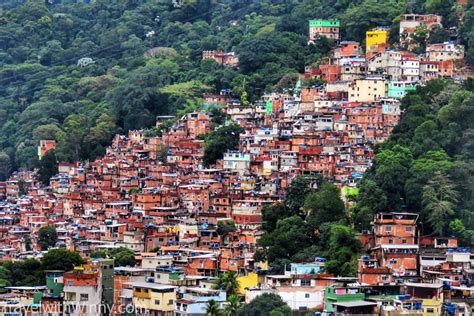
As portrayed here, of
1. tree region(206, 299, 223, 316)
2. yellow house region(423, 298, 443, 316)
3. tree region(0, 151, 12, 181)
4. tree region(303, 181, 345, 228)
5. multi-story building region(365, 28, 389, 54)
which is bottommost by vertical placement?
tree region(206, 299, 223, 316)

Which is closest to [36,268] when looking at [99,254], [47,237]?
[99,254]

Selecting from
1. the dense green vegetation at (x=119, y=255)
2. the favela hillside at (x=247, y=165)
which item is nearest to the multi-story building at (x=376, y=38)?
the favela hillside at (x=247, y=165)

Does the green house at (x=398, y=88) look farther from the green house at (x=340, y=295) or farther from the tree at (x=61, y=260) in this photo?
the green house at (x=340, y=295)

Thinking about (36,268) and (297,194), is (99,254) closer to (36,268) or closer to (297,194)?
(36,268)

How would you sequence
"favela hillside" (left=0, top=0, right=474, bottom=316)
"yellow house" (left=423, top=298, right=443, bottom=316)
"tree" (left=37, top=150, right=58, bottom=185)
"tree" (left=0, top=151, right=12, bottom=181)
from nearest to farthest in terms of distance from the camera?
"yellow house" (left=423, top=298, right=443, bottom=316)
"favela hillside" (left=0, top=0, right=474, bottom=316)
"tree" (left=37, top=150, right=58, bottom=185)
"tree" (left=0, top=151, right=12, bottom=181)

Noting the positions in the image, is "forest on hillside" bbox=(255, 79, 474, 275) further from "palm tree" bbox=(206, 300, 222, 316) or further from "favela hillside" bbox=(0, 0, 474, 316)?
"palm tree" bbox=(206, 300, 222, 316)

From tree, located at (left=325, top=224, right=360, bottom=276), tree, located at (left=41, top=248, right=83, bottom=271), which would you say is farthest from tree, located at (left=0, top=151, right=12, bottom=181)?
tree, located at (left=325, top=224, right=360, bottom=276)
